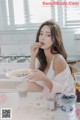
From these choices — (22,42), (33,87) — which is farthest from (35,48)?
(33,87)

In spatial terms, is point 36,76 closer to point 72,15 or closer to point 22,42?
point 22,42

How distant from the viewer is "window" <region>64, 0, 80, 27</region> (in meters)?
0.93

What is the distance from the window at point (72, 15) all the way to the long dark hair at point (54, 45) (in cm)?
6

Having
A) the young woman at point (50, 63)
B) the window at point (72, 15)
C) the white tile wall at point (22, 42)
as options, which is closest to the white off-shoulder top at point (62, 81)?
the young woman at point (50, 63)

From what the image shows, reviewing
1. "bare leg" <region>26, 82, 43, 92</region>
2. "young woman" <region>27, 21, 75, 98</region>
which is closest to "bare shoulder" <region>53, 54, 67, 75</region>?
"young woman" <region>27, 21, 75, 98</region>

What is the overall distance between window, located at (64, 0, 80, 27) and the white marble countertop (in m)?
0.38

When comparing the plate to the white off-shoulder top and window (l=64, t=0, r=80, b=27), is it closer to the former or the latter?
the white off-shoulder top

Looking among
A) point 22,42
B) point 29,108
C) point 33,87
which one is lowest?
point 29,108

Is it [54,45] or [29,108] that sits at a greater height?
[54,45]

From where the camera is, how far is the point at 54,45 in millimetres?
969

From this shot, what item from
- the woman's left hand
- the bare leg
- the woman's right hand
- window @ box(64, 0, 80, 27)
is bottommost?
the bare leg

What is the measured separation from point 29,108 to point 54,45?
34 centimetres

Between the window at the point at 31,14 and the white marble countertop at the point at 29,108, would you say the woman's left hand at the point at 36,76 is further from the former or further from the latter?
the window at the point at 31,14

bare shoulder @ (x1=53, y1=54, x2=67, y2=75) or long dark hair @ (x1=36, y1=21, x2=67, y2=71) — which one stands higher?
long dark hair @ (x1=36, y1=21, x2=67, y2=71)
